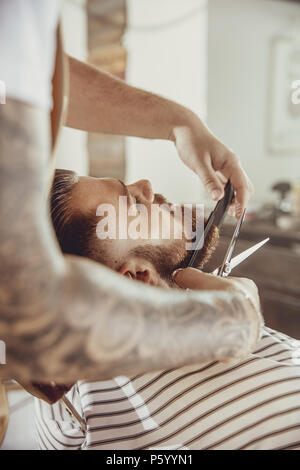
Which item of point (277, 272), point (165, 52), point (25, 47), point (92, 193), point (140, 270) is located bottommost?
point (277, 272)

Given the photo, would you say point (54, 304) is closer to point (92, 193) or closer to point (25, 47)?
point (25, 47)

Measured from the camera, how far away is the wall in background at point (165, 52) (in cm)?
180

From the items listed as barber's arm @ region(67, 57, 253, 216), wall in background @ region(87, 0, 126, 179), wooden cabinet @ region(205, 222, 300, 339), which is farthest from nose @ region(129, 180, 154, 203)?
wall in background @ region(87, 0, 126, 179)

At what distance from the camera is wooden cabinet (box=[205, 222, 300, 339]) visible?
211cm

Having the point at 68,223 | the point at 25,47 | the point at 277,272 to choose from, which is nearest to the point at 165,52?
the point at 277,272

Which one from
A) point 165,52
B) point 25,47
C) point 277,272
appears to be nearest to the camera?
point 25,47

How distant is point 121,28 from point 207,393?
2280 mm

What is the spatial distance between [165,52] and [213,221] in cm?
136

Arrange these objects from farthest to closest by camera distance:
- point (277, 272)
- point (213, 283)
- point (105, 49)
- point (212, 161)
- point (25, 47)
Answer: point (105, 49) < point (277, 272) < point (212, 161) < point (213, 283) < point (25, 47)

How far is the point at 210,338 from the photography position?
45 centimetres

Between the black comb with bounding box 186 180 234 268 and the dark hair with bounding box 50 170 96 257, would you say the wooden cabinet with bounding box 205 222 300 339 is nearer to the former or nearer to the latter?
the black comb with bounding box 186 180 234 268

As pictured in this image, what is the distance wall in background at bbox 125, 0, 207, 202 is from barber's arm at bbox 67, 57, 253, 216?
19.2 inches

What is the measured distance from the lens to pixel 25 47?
0.36 m
